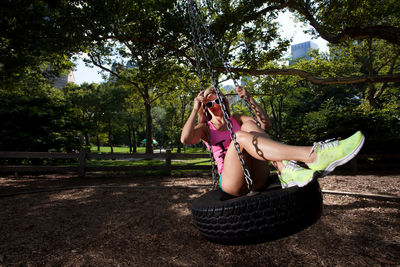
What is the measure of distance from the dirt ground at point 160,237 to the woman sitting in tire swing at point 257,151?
93 cm

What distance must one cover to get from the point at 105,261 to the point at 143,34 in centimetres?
504

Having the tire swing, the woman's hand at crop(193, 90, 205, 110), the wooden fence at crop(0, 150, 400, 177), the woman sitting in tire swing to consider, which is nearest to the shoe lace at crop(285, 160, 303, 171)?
the woman sitting in tire swing

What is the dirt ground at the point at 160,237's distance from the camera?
205 cm

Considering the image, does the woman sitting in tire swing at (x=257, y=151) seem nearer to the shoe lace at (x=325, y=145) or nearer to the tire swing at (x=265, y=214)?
the shoe lace at (x=325, y=145)

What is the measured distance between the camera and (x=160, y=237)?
256 cm

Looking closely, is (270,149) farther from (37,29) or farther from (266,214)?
(37,29)

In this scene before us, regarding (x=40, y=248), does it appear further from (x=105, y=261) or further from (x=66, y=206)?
(x=66, y=206)

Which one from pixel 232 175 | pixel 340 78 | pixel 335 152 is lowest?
pixel 232 175

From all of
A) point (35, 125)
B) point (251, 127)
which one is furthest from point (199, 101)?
point (35, 125)

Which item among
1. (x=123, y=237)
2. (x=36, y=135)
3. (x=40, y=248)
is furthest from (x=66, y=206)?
(x=36, y=135)

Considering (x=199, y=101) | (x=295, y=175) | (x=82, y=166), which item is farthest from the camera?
(x=82, y=166)

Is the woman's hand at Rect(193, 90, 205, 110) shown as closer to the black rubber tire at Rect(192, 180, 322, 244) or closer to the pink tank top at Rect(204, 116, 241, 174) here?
the pink tank top at Rect(204, 116, 241, 174)

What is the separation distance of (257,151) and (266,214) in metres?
0.40

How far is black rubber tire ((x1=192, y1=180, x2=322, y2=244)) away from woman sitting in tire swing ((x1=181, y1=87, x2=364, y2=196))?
0.13 m
